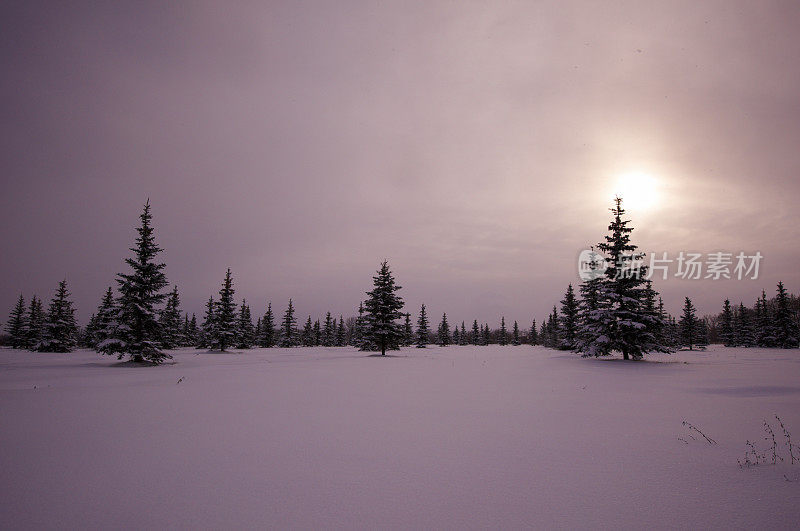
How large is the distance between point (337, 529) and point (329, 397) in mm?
7876

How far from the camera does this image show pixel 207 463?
5562 mm

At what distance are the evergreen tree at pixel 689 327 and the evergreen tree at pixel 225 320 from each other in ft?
241

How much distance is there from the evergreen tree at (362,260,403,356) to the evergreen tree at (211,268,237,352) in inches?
811

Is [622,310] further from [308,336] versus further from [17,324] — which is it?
Answer: [17,324]

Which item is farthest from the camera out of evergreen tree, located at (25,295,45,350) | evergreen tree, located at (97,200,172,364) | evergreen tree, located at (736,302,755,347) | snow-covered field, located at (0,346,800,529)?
evergreen tree, located at (736,302,755,347)

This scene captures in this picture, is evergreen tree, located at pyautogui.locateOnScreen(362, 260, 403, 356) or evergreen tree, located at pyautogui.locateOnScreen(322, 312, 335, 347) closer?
evergreen tree, located at pyautogui.locateOnScreen(362, 260, 403, 356)

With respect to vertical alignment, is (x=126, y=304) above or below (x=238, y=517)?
above

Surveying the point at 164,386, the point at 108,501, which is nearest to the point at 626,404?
the point at 108,501

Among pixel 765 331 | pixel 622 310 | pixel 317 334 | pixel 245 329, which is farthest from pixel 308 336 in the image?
pixel 765 331

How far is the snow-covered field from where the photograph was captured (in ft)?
13.3

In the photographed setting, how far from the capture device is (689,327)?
62719 millimetres

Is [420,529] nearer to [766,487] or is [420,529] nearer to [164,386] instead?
[766,487]

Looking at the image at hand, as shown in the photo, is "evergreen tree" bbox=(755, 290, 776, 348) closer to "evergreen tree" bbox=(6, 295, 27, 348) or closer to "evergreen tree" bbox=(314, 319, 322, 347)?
"evergreen tree" bbox=(314, 319, 322, 347)

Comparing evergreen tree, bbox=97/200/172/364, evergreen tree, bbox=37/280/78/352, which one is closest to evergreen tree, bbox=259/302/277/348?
evergreen tree, bbox=37/280/78/352
